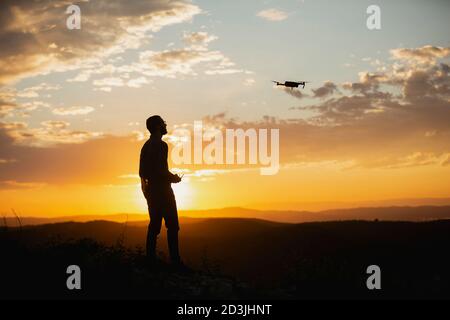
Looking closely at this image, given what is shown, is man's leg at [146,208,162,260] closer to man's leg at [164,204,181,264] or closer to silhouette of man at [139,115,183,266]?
silhouette of man at [139,115,183,266]

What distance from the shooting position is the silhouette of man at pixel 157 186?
11.0m

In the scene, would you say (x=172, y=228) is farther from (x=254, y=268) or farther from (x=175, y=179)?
(x=254, y=268)

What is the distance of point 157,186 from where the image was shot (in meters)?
11.1

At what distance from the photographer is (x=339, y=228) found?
1750 cm

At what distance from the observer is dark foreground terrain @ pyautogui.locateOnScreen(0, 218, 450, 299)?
9977 millimetres

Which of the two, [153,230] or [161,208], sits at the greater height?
[161,208]

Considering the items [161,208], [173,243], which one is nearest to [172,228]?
[173,243]

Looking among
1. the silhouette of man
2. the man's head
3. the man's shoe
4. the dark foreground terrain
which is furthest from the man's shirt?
the man's shoe

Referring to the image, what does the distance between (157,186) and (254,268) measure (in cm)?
483

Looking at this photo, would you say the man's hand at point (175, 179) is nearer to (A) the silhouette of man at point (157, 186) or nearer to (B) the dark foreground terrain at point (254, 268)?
(A) the silhouette of man at point (157, 186)

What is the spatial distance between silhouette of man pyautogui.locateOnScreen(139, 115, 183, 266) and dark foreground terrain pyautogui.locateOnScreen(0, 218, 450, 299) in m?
0.61
